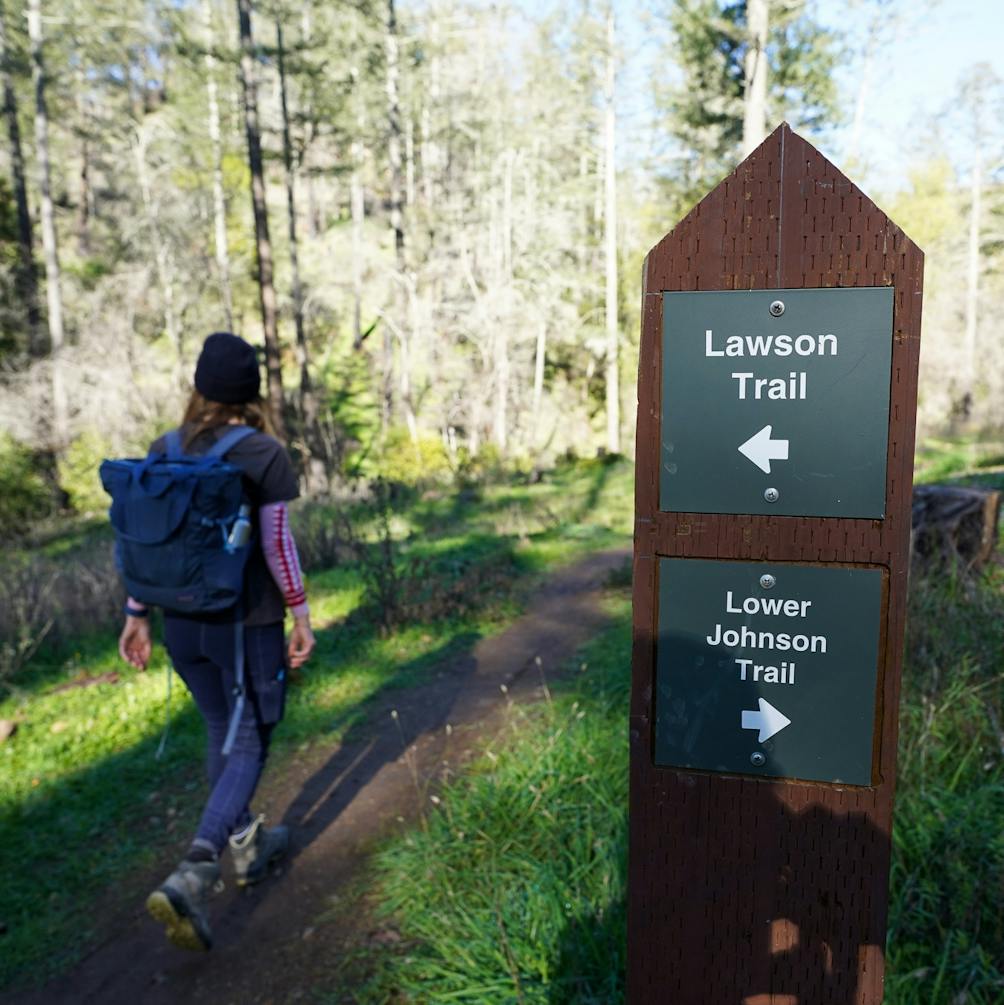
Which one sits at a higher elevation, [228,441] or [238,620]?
[228,441]

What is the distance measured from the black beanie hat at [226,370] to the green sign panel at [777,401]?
1.95 meters

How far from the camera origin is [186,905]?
264cm

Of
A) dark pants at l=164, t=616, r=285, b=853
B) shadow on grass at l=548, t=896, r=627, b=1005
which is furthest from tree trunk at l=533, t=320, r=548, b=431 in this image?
shadow on grass at l=548, t=896, r=627, b=1005

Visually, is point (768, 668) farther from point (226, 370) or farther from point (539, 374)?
point (539, 374)

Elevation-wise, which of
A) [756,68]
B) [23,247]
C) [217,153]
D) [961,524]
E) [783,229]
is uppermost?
[217,153]

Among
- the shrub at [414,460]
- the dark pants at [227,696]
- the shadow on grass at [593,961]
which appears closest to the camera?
the shadow on grass at [593,961]

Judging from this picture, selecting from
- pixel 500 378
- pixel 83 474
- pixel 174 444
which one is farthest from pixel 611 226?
pixel 174 444

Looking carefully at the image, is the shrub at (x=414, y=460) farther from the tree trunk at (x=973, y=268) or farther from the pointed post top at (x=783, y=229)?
the tree trunk at (x=973, y=268)

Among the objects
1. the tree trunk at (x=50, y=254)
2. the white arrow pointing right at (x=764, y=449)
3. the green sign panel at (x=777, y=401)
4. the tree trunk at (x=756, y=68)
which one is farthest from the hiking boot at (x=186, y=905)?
the tree trunk at (x=50, y=254)

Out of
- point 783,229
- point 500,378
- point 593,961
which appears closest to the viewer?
point 783,229

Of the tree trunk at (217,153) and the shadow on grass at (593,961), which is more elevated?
the tree trunk at (217,153)

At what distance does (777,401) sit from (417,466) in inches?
693

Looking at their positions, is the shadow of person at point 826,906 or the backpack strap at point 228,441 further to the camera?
the backpack strap at point 228,441

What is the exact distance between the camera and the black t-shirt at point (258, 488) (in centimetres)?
287
